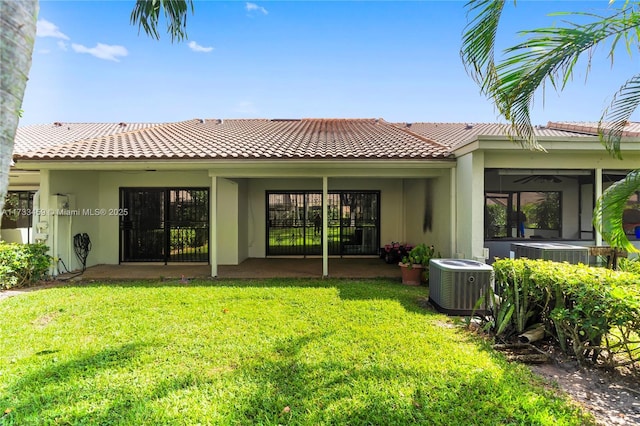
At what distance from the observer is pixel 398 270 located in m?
10.2

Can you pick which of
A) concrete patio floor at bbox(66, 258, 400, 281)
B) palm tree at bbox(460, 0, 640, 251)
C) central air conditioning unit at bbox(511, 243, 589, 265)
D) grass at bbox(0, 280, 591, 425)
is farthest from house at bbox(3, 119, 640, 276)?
grass at bbox(0, 280, 591, 425)

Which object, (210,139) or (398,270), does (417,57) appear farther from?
(210,139)

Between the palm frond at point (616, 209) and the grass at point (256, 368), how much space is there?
7.56 ft

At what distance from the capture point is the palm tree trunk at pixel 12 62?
160 cm

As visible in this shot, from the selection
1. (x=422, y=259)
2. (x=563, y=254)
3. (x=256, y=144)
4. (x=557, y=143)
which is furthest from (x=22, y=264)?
(x=557, y=143)

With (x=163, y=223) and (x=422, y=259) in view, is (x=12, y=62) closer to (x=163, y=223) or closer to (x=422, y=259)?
(x=422, y=259)

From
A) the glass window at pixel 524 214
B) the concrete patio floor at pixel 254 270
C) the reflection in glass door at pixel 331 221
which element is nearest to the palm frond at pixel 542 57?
the glass window at pixel 524 214

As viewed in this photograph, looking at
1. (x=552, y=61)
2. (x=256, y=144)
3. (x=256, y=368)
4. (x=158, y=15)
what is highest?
(x=158, y=15)

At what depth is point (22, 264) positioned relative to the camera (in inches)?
315

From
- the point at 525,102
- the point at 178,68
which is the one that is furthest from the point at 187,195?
the point at 525,102

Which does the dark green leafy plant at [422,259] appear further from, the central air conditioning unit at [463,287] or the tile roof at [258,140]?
the tile roof at [258,140]

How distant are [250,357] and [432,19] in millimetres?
8413

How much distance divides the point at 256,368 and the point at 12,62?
3.60 meters

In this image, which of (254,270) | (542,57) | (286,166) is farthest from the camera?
(254,270)
